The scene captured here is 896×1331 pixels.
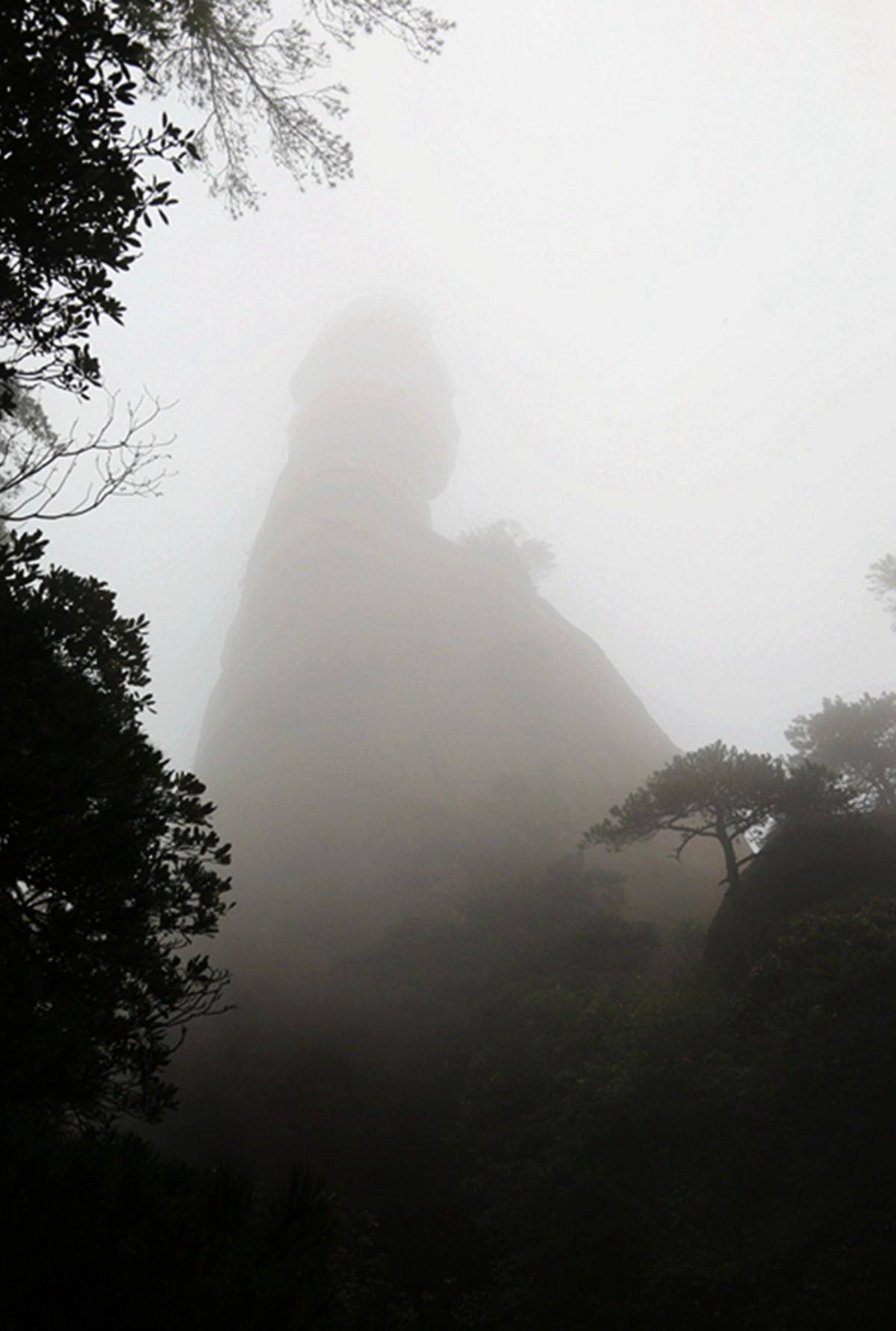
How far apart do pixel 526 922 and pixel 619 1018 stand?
6.83 meters

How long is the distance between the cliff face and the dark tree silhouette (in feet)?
46.7

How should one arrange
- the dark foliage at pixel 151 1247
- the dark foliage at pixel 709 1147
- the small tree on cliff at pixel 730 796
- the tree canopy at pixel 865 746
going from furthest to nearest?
the tree canopy at pixel 865 746 < the small tree on cliff at pixel 730 796 < the dark foliage at pixel 709 1147 < the dark foliage at pixel 151 1247

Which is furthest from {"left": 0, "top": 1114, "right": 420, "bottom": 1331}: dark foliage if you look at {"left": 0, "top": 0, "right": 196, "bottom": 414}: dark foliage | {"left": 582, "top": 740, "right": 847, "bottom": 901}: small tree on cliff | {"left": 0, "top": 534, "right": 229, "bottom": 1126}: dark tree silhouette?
{"left": 582, "top": 740, "right": 847, "bottom": 901}: small tree on cliff

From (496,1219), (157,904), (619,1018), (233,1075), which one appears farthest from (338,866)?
(157,904)

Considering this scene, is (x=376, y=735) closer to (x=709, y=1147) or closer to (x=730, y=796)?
(x=730, y=796)

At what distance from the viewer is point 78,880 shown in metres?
5.42

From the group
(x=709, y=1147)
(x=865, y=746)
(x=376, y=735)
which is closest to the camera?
(x=709, y=1147)

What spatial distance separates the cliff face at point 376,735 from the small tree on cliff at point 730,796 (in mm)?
6601

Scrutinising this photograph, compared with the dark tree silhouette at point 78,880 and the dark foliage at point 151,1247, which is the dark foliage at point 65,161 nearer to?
the dark tree silhouette at point 78,880

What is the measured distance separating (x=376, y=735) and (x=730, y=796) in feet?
65.0

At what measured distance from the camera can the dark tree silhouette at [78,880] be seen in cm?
483

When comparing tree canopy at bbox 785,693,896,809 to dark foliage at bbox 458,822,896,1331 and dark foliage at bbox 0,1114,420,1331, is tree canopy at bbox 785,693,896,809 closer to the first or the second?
dark foliage at bbox 458,822,896,1331

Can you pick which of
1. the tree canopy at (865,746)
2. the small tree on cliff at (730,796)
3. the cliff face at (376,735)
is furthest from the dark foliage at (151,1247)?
the tree canopy at (865,746)

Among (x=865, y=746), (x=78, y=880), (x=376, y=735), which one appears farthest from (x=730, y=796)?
(x=376, y=735)
